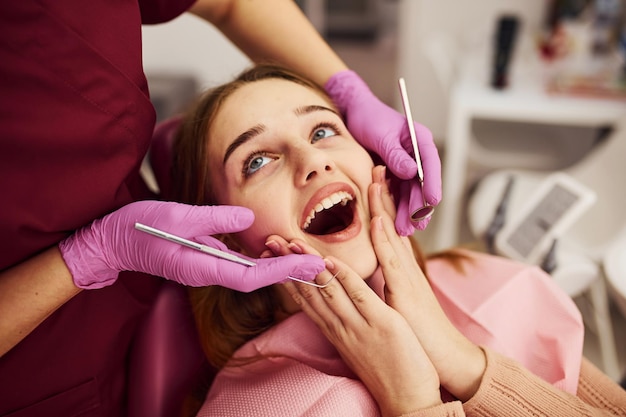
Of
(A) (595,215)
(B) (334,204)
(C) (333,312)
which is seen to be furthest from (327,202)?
(A) (595,215)

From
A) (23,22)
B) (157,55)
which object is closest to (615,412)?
(23,22)

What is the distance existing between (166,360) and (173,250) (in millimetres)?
311

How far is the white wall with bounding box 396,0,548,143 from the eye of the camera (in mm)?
2842

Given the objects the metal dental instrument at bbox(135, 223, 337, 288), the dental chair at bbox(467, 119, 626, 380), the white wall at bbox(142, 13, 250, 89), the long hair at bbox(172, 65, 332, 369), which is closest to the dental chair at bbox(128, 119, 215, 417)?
the long hair at bbox(172, 65, 332, 369)

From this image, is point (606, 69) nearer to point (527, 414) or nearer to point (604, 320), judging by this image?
point (604, 320)

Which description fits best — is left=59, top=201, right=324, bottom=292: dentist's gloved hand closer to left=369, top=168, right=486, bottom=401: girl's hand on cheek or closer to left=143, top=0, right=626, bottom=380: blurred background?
left=369, top=168, right=486, bottom=401: girl's hand on cheek

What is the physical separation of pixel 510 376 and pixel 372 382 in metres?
0.22

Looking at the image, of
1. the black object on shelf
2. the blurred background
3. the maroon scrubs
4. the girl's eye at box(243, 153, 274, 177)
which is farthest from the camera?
the black object on shelf

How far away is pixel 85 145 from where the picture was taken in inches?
28.0

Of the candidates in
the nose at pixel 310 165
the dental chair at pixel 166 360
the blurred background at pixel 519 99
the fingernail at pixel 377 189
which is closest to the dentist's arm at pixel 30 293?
the dental chair at pixel 166 360

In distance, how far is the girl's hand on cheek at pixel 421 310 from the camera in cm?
85

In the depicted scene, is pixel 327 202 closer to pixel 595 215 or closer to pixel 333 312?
pixel 333 312

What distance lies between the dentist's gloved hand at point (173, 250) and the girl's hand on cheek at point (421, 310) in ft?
0.44

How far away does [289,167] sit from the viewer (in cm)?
89
